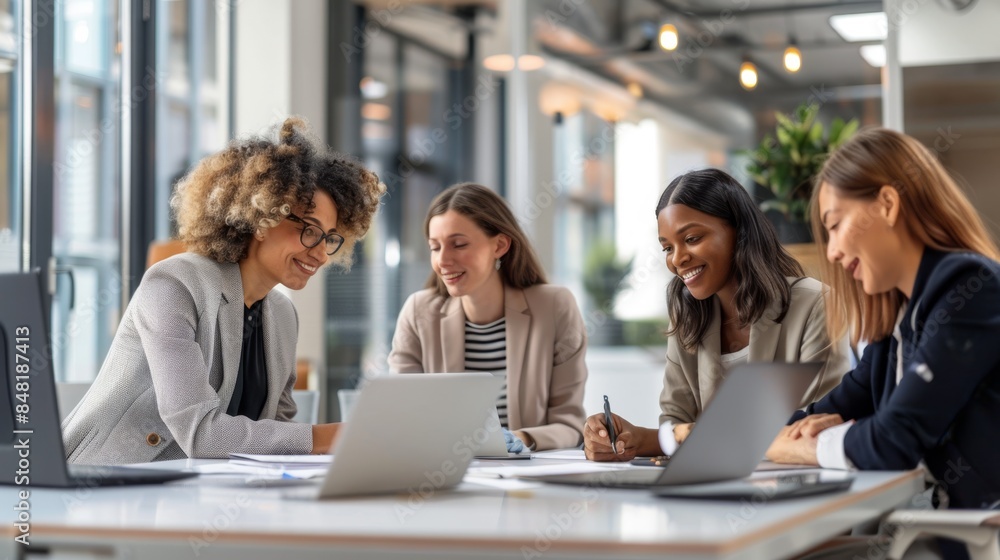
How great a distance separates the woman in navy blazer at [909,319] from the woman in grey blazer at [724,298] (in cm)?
38

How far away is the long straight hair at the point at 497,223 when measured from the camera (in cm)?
317

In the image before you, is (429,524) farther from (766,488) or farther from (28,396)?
(28,396)

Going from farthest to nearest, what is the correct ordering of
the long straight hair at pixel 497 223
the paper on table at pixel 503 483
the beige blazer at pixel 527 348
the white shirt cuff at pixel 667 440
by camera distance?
1. the long straight hair at pixel 497 223
2. the beige blazer at pixel 527 348
3. the white shirt cuff at pixel 667 440
4. the paper on table at pixel 503 483

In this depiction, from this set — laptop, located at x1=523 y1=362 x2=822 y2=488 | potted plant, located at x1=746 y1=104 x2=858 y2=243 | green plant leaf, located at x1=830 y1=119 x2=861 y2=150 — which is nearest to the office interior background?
green plant leaf, located at x1=830 y1=119 x2=861 y2=150

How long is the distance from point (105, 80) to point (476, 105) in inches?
81.7

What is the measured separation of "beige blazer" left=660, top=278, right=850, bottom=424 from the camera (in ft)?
7.88

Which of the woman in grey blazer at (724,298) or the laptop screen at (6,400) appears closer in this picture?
the laptop screen at (6,400)

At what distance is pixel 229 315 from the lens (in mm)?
2318

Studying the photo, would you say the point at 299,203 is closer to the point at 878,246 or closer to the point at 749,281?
the point at 749,281

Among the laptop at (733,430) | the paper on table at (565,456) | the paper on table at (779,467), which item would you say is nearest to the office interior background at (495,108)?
the paper on table at (565,456)

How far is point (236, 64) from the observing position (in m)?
5.83

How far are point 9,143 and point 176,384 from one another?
2.46m

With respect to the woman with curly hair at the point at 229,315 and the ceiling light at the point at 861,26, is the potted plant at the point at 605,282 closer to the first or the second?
the ceiling light at the point at 861,26

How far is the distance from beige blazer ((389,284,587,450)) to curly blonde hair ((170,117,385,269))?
0.49 m
